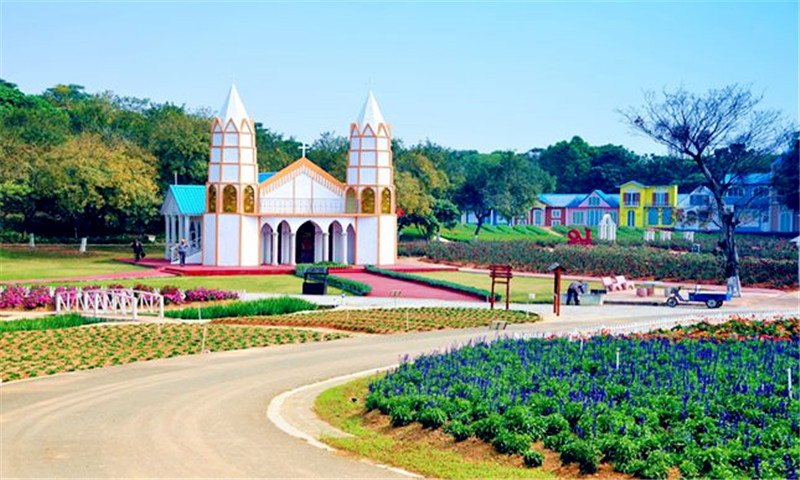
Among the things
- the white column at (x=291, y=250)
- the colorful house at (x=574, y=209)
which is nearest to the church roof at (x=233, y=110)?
the white column at (x=291, y=250)

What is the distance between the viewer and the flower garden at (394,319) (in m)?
29.1

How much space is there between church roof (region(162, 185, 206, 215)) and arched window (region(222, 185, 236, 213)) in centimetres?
260

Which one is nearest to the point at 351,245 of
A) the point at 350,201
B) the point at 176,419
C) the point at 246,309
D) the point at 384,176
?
the point at 350,201

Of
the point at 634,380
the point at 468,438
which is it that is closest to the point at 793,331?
the point at 634,380

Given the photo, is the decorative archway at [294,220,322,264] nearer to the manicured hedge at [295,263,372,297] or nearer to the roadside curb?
the manicured hedge at [295,263,372,297]

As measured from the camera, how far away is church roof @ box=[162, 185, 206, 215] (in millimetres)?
55250

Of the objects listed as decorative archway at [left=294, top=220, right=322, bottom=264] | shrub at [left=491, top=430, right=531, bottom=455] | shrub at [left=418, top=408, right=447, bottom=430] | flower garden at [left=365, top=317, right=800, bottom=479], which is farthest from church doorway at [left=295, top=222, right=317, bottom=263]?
shrub at [left=491, top=430, right=531, bottom=455]

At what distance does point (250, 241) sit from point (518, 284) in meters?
14.7

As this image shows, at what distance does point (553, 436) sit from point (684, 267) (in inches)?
1549

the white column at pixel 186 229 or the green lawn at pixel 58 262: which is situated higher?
the white column at pixel 186 229

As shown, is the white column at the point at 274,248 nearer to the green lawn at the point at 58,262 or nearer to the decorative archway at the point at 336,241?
the decorative archway at the point at 336,241

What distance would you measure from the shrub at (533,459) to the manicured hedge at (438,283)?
1031 inches

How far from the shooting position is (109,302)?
1321 inches

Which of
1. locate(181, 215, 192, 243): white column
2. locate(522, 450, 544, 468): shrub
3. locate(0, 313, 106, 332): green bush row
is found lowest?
locate(522, 450, 544, 468): shrub
